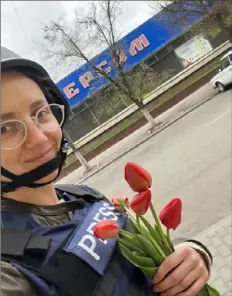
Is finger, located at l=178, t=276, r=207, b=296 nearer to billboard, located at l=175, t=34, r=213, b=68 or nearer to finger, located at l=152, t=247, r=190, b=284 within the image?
finger, located at l=152, t=247, r=190, b=284

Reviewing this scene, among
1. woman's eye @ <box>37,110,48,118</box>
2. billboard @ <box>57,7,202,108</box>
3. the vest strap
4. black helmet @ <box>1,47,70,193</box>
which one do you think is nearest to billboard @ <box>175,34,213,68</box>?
billboard @ <box>57,7,202,108</box>

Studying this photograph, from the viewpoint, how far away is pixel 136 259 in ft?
3.79

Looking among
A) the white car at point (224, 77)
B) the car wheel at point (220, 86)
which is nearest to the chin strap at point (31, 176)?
the white car at point (224, 77)

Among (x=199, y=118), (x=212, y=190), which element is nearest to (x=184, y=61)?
(x=199, y=118)

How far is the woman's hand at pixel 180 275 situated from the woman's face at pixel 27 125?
425 millimetres

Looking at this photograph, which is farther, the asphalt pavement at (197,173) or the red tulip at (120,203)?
the asphalt pavement at (197,173)

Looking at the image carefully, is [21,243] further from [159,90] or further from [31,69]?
[159,90]

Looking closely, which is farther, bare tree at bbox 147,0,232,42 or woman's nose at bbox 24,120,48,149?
bare tree at bbox 147,0,232,42

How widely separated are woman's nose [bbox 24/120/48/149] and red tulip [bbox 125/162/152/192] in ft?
0.84

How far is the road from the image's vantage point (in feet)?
19.0

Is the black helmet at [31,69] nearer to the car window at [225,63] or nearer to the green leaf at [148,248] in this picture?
the green leaf at [148,248]

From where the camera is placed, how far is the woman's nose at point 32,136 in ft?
3.85

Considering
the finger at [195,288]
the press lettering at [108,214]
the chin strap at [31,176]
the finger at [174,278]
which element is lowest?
the finger at [195,288]

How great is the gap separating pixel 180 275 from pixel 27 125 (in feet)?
1.92
